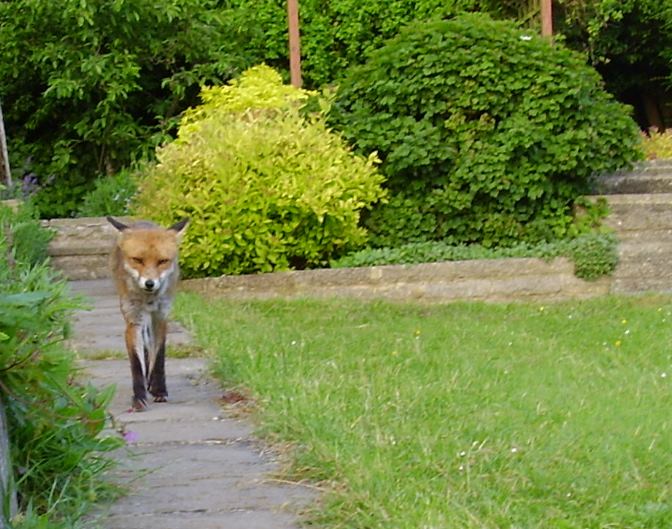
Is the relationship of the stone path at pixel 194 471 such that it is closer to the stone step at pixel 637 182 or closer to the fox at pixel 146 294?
the fox at pixel 146 294

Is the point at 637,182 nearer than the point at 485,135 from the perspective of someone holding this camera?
No

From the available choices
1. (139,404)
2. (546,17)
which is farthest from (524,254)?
(139,404)

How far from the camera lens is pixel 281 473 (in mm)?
3982

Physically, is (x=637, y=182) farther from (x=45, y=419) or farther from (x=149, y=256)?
(x=45, y=419)

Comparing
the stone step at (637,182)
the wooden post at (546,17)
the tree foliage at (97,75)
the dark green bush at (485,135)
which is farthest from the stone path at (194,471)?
the wooden post at (546,17)

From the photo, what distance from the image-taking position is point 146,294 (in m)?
5.54

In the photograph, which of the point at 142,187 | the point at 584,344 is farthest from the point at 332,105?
the point at 584,344

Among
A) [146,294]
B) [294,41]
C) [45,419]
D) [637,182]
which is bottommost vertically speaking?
[45,419]

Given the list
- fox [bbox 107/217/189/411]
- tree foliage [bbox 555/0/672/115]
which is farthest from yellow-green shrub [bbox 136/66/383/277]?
tree foliage [bbox 555/0/672/115]

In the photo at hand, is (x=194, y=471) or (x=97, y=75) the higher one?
(x=97, y=75)

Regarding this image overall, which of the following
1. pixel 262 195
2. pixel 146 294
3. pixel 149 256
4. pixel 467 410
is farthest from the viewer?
pixel 262 195

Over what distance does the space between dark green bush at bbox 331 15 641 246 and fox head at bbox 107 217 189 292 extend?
5.00 meters

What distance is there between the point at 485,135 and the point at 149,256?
18.6 feet

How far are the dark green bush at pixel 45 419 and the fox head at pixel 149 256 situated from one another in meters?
1.33
